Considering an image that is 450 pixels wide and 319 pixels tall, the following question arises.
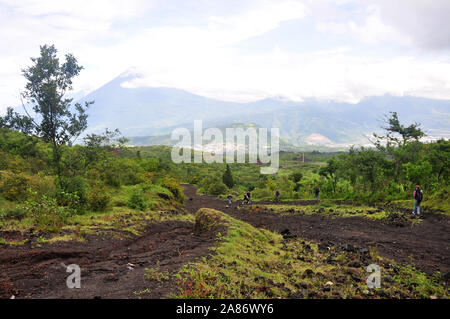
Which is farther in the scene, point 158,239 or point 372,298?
point 158,239

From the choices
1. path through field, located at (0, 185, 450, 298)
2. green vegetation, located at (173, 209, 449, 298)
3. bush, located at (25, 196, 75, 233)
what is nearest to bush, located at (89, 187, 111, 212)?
bush, located at (25, 196, 75, 233)

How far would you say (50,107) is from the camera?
15.1 meters

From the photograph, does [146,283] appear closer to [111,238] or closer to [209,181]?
[111,238]

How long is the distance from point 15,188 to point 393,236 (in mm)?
18245

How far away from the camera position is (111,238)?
1159 cm

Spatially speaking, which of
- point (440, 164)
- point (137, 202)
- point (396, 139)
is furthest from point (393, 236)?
point (396, 139)

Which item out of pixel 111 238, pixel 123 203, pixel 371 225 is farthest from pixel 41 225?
pixel 371 225

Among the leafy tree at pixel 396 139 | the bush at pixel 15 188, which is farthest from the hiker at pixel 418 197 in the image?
the bush at pixel 15 188

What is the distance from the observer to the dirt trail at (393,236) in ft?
30.0

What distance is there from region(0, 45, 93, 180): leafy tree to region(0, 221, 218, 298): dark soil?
750cm

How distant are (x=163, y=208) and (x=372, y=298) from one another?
1667 cm

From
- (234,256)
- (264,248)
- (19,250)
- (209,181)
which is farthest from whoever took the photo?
(209,181)
